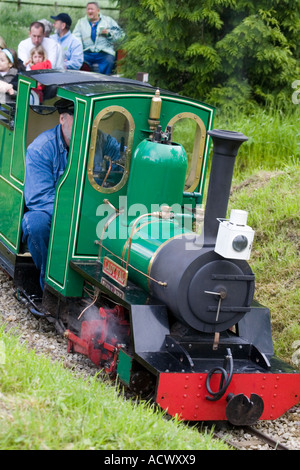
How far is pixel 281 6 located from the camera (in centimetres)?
1071

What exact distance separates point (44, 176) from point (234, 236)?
2429 mm

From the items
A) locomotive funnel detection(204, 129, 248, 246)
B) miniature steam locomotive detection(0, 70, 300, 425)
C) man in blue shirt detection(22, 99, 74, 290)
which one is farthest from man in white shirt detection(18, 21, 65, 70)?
locomotive funnel detection(204, 129, 248, 246)

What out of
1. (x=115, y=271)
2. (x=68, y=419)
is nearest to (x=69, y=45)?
(x=115, y=271)

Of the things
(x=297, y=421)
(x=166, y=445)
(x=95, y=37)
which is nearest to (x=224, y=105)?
(x=95, y=37)

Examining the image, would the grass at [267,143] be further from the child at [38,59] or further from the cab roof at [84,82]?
the cab roof at [84,82]

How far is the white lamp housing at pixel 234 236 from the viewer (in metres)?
4.85

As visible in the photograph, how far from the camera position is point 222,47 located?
10930 mm

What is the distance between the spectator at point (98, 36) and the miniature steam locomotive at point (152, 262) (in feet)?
19.0

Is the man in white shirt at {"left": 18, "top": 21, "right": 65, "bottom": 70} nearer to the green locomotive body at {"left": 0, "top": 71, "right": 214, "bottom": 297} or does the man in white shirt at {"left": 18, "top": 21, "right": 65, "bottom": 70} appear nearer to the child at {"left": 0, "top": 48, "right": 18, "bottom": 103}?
the child at {"left": 0, "top": 48, "right": 18, "bottom": 103}

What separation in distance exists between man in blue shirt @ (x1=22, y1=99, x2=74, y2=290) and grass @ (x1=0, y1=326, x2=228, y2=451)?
2.00 m

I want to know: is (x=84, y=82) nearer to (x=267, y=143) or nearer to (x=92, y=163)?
(x=92, y=163)

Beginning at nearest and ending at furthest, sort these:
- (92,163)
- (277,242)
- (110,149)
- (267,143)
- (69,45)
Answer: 1. (92,163)
2. (110,149)
3. (277,242)
4. (267,143)
5. (69,45)

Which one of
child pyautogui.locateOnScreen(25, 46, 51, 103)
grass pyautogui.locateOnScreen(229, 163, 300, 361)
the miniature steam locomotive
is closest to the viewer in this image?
the miniature steam locomotive

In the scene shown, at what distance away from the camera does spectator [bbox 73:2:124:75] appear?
1262 centimetres
